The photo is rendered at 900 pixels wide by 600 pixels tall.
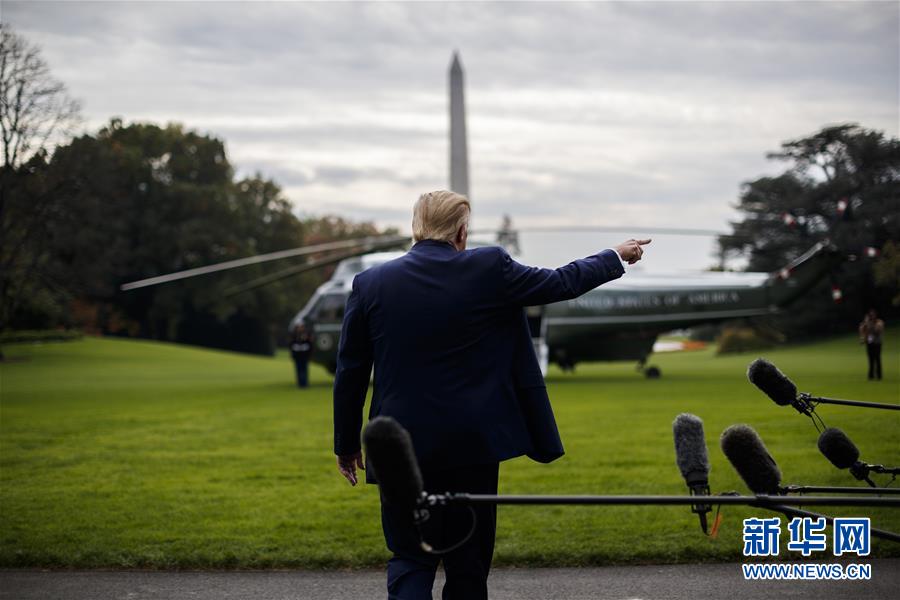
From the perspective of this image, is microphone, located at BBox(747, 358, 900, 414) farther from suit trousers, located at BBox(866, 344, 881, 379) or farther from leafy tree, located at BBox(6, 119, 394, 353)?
leafy tree, located at BBox(6, 119, 394, 353)

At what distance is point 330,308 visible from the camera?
2908cm

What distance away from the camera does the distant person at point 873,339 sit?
12898mm

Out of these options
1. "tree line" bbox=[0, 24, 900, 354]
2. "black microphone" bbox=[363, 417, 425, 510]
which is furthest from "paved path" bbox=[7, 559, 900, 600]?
"tree line" bbox=[0, 24, 900, 354]

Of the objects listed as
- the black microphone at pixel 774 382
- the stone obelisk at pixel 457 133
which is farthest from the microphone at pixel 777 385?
the stone obelisk at pixel 457 133

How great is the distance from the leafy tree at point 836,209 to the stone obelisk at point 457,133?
14031mm

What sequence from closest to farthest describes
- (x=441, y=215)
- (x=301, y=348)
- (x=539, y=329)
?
(x=441, y=215) < (x=301, y=348) < (x=539, y=329)

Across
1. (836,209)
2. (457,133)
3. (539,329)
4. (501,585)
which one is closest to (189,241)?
(457,133)

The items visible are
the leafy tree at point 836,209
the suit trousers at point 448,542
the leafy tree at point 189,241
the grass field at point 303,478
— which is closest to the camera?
the suit trousers at point 448,542

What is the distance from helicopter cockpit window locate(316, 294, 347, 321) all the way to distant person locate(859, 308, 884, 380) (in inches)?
656

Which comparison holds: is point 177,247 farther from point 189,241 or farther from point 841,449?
point 841,449

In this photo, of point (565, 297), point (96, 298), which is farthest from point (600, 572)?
point (96, 298)

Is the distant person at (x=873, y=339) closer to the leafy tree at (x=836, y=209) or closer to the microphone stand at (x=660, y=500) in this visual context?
the leafy tree at (x=836, y=209)

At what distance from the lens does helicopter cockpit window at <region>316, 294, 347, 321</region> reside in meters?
29.0

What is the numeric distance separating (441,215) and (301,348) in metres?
25.1
